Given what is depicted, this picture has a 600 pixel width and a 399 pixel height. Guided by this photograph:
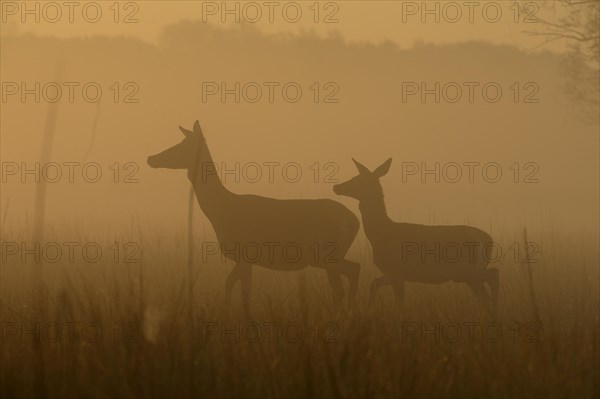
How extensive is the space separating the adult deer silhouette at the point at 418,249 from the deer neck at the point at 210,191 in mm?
1195

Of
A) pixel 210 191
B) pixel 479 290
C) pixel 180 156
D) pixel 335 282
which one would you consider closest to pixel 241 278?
pixel 335 282

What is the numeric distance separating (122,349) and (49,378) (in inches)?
17.6

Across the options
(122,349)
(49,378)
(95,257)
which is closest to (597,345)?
(122,349)

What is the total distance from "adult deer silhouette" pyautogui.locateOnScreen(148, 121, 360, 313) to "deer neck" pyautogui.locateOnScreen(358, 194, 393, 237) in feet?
1.10

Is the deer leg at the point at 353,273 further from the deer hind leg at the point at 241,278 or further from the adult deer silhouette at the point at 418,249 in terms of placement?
the deer hind leg at the point at 241,278

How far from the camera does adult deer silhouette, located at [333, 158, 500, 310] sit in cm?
929

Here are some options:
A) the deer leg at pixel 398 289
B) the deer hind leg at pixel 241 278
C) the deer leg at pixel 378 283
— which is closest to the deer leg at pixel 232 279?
the deer hind leg at pixel 241 278

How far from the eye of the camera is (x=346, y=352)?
201 inches

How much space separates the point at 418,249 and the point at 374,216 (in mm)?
617

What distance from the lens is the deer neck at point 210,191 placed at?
9812mm

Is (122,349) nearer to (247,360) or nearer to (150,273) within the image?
(247,360)

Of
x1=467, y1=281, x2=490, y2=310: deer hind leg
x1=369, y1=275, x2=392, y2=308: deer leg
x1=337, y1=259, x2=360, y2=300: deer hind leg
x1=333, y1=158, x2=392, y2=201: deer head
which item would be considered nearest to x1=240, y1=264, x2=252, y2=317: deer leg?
x1=337, y1=259, x2=360, y2=300: deer hind leg

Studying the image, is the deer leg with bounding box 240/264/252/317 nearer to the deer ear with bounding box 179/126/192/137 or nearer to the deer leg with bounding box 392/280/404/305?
the deer leg with bounding box 392/280/404/305

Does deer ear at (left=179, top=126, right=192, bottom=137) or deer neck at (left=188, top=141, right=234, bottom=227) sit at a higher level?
deer ear at (left=179, top=126, right=192, bottom=137)
